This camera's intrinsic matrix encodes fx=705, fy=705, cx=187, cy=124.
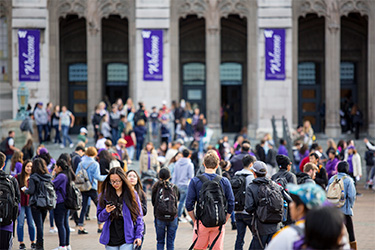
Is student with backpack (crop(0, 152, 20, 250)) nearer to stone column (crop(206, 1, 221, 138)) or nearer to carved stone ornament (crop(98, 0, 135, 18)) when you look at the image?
stone column (crop(206, 1, 221, 138))

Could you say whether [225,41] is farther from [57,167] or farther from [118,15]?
[57,167]

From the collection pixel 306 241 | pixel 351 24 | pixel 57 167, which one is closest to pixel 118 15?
pixel 351 24

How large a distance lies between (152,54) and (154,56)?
4.8 inches

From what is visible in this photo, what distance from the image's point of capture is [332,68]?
104 feet

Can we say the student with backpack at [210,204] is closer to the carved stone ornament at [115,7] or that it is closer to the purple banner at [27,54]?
the purple banner at [27,54]

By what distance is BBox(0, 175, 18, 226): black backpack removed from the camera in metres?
9.96

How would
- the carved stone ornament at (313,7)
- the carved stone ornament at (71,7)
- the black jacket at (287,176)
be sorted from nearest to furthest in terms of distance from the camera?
A: the black jacket at (287,176)
the carved stone ornament at (313,7)
the carved stone ornament at (71,7)

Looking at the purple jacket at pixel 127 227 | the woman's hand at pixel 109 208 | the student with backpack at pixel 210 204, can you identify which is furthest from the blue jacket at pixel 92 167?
the woman's hand at pixel 109 208

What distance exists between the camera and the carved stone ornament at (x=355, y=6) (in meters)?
31.5

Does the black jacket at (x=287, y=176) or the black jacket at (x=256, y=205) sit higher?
the black jacket at (x=287, y=176)

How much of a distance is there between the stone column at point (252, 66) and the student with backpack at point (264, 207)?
22.2 metres

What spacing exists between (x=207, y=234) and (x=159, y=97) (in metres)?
20.9

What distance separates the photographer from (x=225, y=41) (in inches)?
1416

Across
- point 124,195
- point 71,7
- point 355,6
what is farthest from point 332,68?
point 124,195
